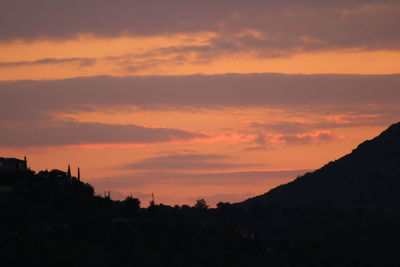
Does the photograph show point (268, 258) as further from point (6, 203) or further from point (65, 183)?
point (6, 203)

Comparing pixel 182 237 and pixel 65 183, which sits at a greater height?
pixel 65 183

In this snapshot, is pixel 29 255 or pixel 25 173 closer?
pixel 29 255

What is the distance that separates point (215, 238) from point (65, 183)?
3179 centimetres

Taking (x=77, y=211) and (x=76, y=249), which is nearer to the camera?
(x=76, y=249)

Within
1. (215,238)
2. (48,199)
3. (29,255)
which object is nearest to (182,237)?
(215,238)

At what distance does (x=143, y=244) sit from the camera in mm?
169875

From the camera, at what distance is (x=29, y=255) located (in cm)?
14750

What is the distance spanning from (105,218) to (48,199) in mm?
11331

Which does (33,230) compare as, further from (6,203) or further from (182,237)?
(182,237)

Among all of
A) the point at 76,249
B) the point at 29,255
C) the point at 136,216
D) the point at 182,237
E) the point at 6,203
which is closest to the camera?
the point at 29,255

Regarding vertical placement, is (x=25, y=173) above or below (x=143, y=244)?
above

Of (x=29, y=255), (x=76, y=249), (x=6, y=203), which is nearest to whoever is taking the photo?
(x=29, y=255)

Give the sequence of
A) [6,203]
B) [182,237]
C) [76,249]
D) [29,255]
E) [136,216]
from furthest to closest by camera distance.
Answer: [136,216] < [182,237] < [6,203] < [76,249] < [29,255]

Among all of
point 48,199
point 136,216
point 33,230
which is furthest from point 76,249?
point 136,216
